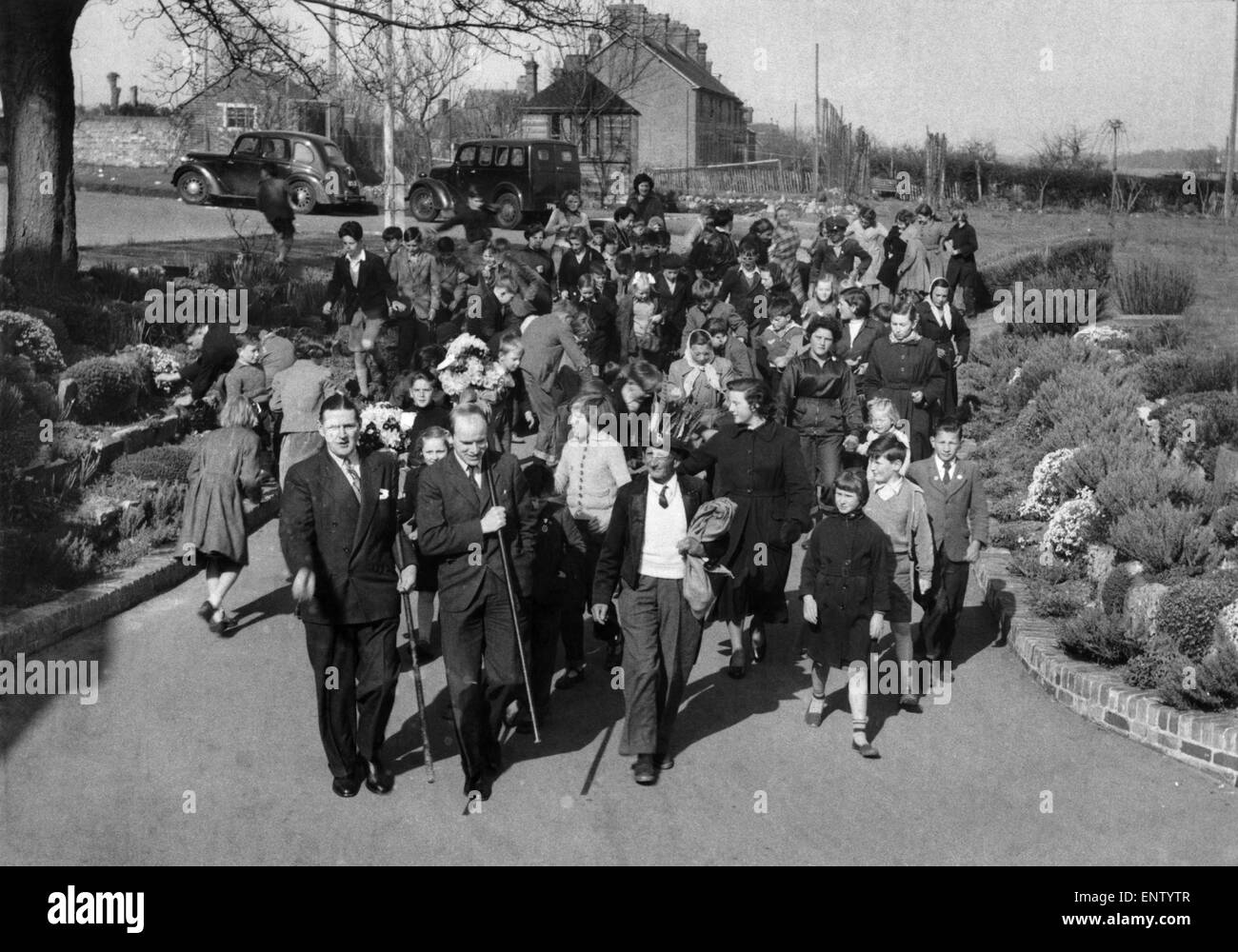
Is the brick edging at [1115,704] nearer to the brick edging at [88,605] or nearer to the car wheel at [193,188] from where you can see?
the brick edging at [88,605]

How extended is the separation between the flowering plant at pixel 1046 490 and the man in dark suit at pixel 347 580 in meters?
6.26

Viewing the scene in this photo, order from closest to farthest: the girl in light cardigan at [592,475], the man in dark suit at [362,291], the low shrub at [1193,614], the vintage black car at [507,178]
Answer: the low shrub at [1193,614] < the girl in light cardigan at [592,475] < the man in dark suit at [362,291] < the vintage black car at [507,178]

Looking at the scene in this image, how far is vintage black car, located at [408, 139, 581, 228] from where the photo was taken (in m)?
30.2

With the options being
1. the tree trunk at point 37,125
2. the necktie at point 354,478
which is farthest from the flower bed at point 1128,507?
the tree trunk at point 37,125

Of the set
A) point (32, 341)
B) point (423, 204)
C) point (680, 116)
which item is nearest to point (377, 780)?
point (32, 341)

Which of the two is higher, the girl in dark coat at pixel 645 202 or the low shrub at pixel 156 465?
the girl in dark coat at pixel 645 202

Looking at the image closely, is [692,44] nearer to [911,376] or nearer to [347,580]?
[911,376]

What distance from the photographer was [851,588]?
798cm

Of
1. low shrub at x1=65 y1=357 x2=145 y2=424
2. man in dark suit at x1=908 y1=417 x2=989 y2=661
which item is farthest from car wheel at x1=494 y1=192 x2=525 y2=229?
man in dark suit at x1=908 y1=417 x2=989 y2=661

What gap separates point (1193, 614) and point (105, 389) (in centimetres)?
894

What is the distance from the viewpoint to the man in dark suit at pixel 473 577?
725cm

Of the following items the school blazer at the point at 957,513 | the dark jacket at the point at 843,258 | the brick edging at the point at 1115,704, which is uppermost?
the dark jacket at the point at 843,258
